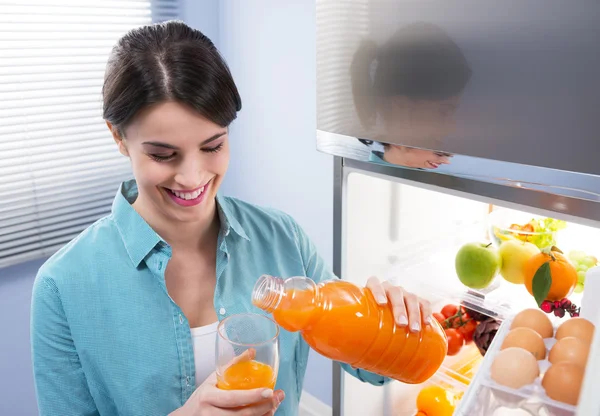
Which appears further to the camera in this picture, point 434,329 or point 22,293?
point 22,293

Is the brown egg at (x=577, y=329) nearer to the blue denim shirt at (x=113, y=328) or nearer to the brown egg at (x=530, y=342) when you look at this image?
the brown egg at (x=530, y=342)

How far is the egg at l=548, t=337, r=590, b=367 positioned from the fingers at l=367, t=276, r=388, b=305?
30 cm

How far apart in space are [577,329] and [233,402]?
1.96ft

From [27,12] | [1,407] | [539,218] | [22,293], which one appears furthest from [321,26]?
[1,407]

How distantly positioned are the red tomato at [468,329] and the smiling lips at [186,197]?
0.73 m

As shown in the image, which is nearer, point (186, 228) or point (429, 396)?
point (186, 228)

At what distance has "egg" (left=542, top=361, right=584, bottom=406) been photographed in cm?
83

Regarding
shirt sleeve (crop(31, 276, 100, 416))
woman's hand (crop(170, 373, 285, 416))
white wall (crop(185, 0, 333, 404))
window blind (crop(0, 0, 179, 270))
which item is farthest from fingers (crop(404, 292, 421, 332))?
window blind (crop(0, 0, 179, 270))

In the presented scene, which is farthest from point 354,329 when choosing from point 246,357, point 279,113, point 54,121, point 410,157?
point 54,121

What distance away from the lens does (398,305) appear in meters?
0.90

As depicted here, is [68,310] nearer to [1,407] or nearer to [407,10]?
[407,10]

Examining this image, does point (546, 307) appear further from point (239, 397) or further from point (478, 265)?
point (239, 397)

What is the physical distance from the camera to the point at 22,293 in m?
2.10

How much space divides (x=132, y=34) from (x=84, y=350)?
0.62m
